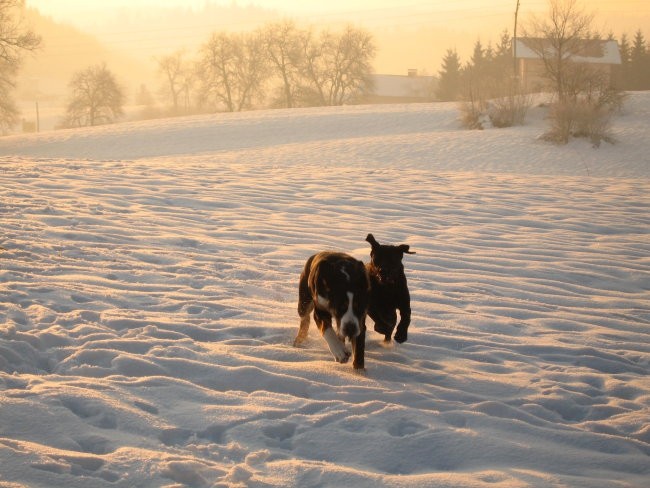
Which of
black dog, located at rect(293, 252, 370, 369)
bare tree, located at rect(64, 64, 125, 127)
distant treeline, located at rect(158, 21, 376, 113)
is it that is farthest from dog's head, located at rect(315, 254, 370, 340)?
distant treeline, located at rect(158, 21, 376, 113)

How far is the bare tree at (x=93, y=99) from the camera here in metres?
73.6

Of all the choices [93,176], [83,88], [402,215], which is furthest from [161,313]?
[83,88]

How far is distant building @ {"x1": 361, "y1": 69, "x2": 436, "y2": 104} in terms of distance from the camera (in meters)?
99.6

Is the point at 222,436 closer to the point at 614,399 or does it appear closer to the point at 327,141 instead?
the point at 614,399

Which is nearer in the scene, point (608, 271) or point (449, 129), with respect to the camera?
point (608, 271)

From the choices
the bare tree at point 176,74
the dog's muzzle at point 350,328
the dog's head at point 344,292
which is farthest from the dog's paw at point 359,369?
the bare tree at point 176,74

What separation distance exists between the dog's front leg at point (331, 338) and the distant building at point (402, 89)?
303 feet

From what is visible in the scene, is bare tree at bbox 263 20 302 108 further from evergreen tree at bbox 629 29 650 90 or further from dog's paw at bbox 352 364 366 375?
dog's paw at bbox 352 364 366 375

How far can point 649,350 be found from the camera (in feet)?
22.1

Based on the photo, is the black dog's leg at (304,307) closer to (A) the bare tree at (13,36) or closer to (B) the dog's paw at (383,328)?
(B) the dog's paw at (383,328)

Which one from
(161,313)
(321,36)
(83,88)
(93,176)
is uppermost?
(321,36)

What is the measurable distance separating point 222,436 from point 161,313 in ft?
9.09

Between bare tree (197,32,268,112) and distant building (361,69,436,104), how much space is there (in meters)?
18.6

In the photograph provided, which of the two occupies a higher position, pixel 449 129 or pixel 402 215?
pixel 449 129
